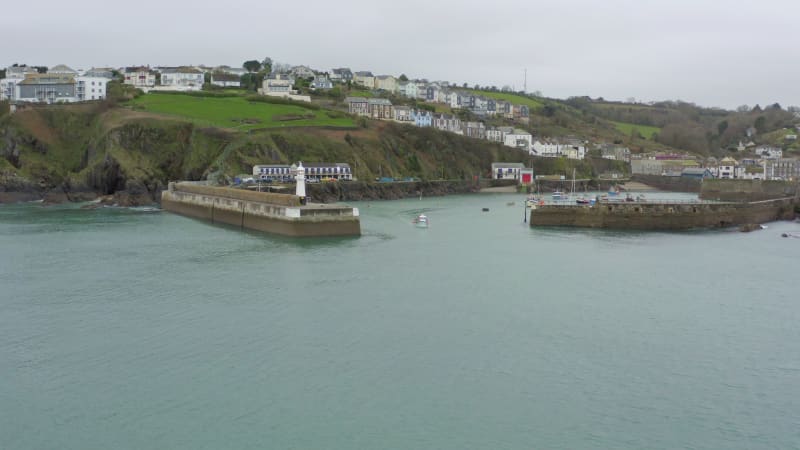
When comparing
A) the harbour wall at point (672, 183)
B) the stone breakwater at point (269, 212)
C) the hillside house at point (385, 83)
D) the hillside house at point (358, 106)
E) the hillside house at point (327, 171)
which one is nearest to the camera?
the stone breakwater at point (269, 212)

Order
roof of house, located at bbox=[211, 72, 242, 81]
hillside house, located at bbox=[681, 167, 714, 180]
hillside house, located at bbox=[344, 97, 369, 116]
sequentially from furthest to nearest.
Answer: roof of house, located at bbox=[211, 72, 242, 81], hillside house, located at bbox=[344, 97, 369, 116], hillside house, located at bbox=[681, 167, 714, 180]

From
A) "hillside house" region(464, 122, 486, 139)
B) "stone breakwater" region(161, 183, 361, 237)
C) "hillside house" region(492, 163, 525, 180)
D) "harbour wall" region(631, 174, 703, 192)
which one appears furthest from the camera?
"hillside house" region(464, 122, 486, 139)

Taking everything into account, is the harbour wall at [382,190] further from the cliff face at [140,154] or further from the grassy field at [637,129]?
the grassy field at [637,129]

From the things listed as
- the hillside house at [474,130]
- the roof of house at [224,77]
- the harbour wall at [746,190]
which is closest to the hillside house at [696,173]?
the harbour wall at [746,190]

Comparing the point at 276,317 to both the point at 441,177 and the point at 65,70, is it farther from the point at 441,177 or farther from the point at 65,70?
the point at 65,70

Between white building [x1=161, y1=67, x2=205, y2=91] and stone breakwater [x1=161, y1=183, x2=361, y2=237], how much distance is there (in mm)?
47875

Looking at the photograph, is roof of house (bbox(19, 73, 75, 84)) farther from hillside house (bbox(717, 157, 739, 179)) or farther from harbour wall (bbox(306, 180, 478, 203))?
hillside house (bbox(717, 157, 739, 179))

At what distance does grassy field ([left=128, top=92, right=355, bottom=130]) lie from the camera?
6981 centimetres

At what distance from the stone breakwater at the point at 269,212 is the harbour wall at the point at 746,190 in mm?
43127

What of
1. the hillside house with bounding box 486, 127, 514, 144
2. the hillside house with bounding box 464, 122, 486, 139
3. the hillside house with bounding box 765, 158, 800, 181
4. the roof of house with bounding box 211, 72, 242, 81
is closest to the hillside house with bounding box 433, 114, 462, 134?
the hillside house with bounding box 464, 122, 486, 139

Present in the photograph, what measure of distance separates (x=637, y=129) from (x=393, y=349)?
137 m

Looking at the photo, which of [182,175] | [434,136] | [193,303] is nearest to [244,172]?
[182,175]

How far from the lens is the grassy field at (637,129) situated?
137850mm

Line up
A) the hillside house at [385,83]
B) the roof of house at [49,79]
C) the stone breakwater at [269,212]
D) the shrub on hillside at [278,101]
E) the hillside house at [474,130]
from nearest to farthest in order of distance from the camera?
the stone breakwater at [269,212], the roof of house at [49,79], the shrub on hillside at [278,101], the hillside house at [474,130], the hillside house at [385,83]
